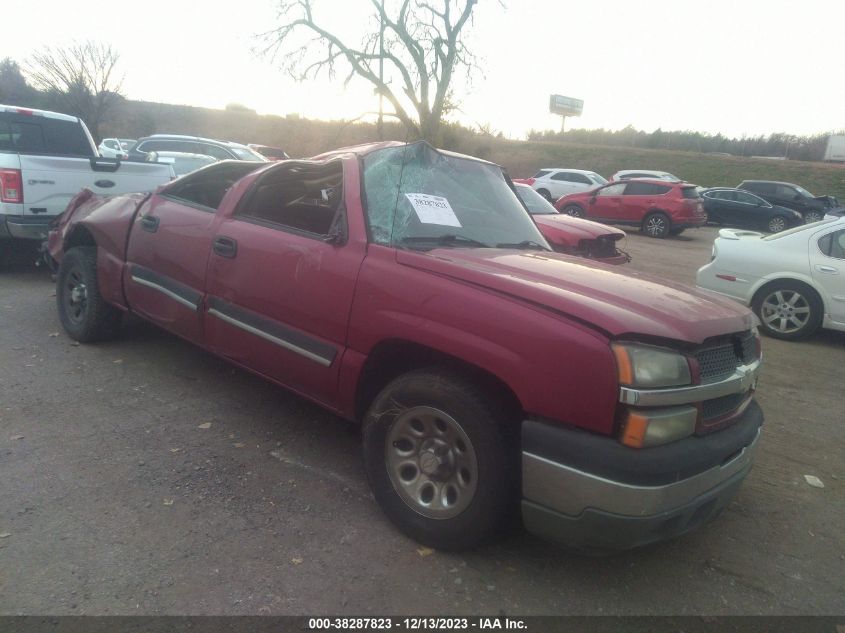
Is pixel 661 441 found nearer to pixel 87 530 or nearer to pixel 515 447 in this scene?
pixel 515 447

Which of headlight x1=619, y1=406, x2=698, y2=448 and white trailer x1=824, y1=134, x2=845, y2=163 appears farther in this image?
white trailer x1=824, y1=134, x2=845, y2=163

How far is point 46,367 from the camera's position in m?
4.73

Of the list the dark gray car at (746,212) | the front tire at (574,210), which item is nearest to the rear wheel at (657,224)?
the front tire at (574,210)

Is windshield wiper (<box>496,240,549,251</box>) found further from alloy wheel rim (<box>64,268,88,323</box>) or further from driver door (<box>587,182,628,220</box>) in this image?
driver door (<box>587,182,628,220</box>)

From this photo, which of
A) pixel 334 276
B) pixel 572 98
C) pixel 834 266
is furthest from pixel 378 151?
pixel 572 98

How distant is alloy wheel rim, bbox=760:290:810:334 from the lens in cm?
726

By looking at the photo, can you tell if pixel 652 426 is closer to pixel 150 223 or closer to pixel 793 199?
pixel 150 223

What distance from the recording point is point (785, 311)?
24.1 feet

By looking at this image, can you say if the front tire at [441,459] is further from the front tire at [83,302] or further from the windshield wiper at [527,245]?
the front tire at [83,302]

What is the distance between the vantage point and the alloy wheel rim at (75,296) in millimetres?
5176

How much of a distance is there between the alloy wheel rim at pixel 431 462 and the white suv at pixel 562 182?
22.0 m

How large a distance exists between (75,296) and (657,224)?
1648 centimetres

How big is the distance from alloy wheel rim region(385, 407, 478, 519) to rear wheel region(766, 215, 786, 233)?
869 inches

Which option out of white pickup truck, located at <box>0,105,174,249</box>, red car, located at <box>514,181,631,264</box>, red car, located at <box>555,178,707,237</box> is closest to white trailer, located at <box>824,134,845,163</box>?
red car, located at <box>555,178,707,237</box>
